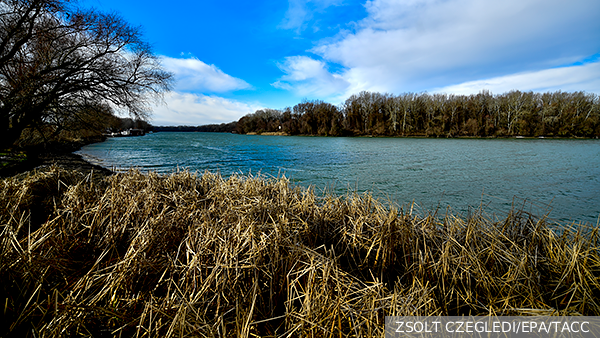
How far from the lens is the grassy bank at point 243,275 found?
2.01 meters

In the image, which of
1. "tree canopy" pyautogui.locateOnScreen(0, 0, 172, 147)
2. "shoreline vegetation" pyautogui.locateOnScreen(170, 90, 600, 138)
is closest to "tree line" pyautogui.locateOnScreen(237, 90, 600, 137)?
"shoreline vegetation" pyautogui.locateOnScreen(170, 90, 600, 138)

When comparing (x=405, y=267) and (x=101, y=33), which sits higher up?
(x=101, y=33)

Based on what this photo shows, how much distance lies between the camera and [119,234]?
3.41 meters

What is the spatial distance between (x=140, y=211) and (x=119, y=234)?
1.90ft

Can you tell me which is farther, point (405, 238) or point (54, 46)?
point (54, 46)

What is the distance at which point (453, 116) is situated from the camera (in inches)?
2928

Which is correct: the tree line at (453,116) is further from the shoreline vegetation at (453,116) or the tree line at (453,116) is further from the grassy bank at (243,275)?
the grassy bank at (243,275)

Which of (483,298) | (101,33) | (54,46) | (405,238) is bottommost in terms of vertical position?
(483,298)

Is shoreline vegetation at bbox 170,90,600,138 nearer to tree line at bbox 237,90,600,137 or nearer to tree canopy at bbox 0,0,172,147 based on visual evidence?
tree line at bbox 237,90,600,137

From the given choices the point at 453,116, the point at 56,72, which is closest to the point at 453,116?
the point at 453,116

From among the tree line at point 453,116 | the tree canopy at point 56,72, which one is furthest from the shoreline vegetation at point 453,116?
the tree canopy at point 56,72

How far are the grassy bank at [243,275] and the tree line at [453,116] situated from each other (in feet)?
262

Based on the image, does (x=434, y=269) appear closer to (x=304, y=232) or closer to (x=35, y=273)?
(x=304, y=232)

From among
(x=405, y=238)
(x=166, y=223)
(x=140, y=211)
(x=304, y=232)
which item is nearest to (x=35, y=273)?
(x=166, y=223)
